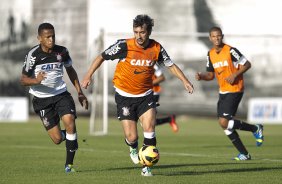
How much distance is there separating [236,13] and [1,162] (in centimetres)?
2407

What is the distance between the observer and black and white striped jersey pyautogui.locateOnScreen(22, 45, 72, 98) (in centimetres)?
1273

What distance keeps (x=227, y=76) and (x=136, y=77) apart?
13.2 ft

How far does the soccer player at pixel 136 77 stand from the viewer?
1226 centimetres

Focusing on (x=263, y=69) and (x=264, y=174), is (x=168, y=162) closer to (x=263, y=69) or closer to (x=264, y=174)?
(x=264, y=174)

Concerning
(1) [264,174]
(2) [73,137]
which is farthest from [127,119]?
(1) [264,174]

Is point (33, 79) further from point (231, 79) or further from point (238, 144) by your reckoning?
point (238, 144)

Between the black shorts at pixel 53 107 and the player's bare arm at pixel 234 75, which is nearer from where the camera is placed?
the black shorts at pixel 53 107

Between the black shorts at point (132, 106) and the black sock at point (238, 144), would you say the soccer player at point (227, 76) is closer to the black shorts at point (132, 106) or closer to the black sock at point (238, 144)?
the black sock at point (238, 144)

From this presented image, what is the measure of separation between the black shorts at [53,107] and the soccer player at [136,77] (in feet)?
2.65

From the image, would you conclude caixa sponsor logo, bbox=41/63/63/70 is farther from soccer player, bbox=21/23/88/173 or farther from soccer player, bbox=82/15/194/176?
soccer player, bbox=82/15/194/176

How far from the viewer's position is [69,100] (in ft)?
42.3

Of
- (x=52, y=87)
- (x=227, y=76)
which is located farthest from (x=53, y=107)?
(x=227, y=76)

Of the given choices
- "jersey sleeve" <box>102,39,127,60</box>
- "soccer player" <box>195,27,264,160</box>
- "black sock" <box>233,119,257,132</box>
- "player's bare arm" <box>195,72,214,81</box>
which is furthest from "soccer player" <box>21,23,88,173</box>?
"black sock" <box>233,119,257,132</box>

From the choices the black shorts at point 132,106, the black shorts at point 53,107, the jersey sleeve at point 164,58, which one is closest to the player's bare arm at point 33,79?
the black shorts at point 53,107
